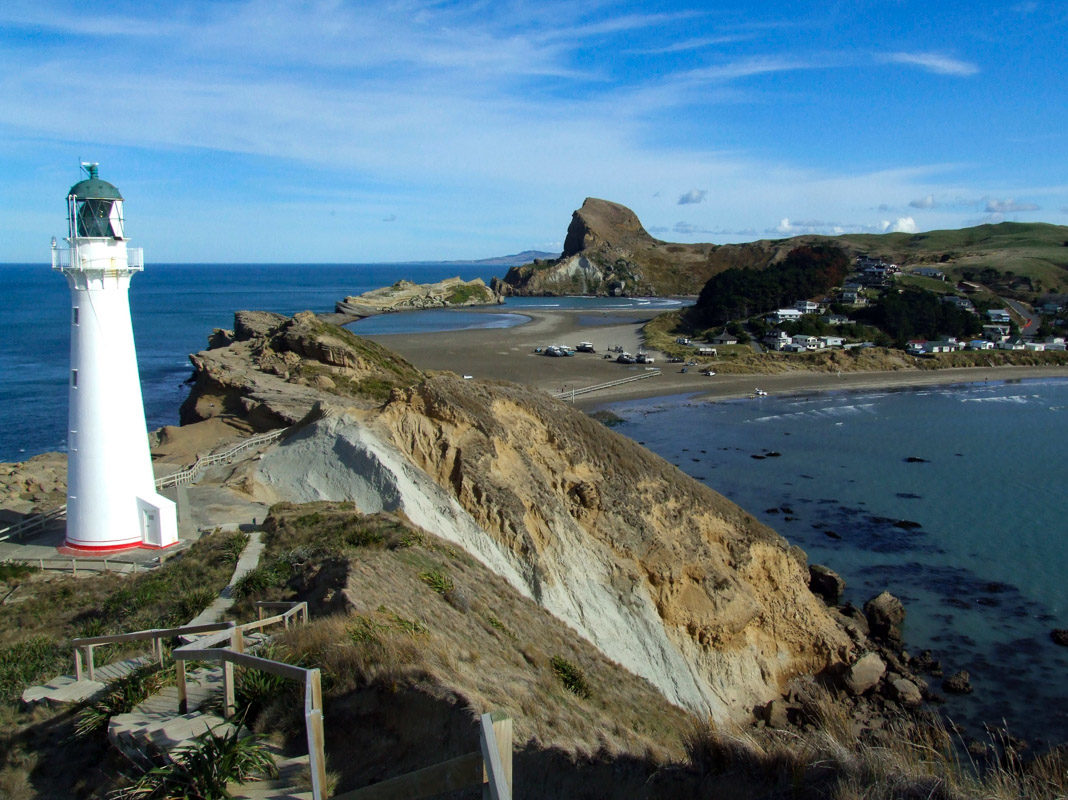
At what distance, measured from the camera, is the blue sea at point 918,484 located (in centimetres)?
2603

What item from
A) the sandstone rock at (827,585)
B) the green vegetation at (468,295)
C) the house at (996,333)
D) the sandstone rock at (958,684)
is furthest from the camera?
the green vegetation at (468,295)

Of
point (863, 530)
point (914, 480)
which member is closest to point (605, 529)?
point (863, 530)

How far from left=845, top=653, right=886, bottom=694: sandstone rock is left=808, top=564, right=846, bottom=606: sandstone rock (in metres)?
4.87

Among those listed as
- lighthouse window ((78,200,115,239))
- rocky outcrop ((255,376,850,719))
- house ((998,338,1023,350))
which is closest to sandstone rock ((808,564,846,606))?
rocky outcrop ((255,376,850,719))

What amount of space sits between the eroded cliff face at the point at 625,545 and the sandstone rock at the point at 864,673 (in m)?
0.55

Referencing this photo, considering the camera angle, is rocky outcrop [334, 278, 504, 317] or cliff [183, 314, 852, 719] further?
rocky outcrop [334, 278, 504, 317]

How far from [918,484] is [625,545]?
2939cm

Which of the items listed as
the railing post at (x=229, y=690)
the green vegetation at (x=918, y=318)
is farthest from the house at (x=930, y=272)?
the railing post at (x=229, y=690)

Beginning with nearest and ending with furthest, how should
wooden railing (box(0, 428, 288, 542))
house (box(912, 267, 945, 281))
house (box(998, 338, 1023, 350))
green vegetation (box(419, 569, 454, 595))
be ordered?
A: 1. green vegetation (box(419, 569, 454, 595))
2. wooden railing (box(0, 428, 288, 542))
3. house (box(998, 338, 1023, 350))
4. house (box(912, 267, 945, 281))

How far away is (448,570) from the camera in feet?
53.2

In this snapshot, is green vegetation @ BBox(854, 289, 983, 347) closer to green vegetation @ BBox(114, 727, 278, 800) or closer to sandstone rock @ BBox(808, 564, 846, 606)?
sandstone rock @ BBox(808, 564, 846, 606)

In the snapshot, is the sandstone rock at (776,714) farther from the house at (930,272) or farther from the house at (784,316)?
the house at (930,272)

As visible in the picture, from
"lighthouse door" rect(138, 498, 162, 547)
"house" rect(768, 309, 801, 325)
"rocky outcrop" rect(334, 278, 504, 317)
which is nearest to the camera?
"lighthouse door" rect(138, 498, 162, 547)

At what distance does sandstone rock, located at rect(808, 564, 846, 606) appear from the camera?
2885 cm
